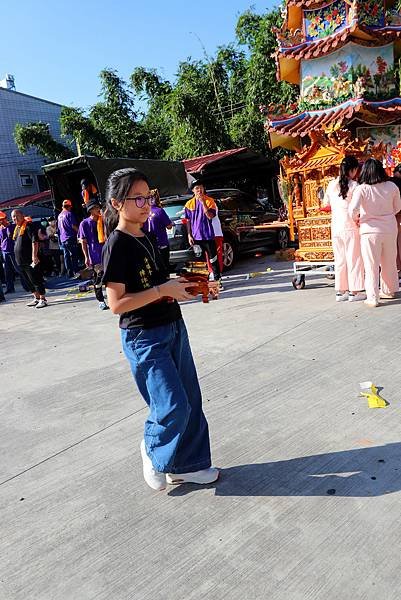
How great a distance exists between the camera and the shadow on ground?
8.38 ft

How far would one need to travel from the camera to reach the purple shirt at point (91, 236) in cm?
783

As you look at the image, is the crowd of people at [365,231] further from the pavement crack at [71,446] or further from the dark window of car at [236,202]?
the dark window of car at [236,202]

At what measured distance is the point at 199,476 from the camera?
Result: 8.86 ft

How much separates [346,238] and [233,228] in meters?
4.83

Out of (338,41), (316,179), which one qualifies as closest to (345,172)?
(316,179)

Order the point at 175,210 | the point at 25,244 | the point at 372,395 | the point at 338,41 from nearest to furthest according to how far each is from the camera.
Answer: the point at 372,395
the point at 25,244
the point at 175,210
the point at 338,41

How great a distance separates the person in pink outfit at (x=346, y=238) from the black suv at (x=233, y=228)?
368 cm

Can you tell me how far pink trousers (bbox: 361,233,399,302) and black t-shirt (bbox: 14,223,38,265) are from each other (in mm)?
5572

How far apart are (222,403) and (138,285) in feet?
5.42

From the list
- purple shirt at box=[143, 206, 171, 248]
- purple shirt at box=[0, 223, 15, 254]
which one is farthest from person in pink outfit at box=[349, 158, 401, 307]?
purple shirt at box=[0, 223, 15, 254]

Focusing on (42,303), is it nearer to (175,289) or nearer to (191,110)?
(175,289)

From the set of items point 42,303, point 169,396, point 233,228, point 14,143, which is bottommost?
point 42,303

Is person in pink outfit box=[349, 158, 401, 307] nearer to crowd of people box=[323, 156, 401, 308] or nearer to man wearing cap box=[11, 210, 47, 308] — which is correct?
crowd of people box=[323, 156, 401, 308]

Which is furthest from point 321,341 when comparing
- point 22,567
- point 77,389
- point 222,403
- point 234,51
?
point 234,51
